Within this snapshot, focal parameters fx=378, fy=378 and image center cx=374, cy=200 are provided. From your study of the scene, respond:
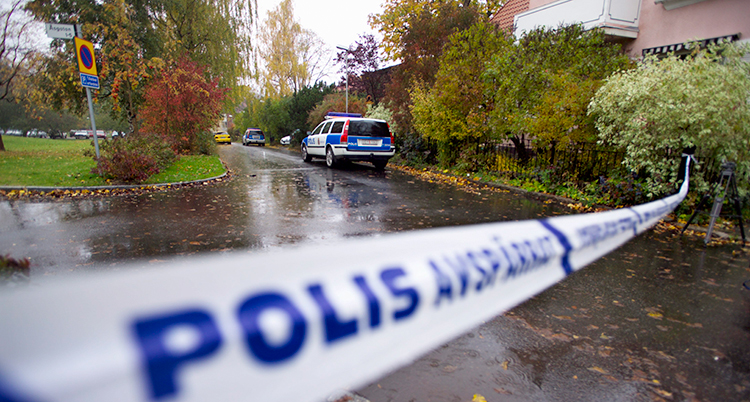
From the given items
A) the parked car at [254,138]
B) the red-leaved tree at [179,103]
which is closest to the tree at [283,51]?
the parked car at [254,138]

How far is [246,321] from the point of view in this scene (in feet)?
2.31

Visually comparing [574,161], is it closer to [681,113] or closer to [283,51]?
[681,113]

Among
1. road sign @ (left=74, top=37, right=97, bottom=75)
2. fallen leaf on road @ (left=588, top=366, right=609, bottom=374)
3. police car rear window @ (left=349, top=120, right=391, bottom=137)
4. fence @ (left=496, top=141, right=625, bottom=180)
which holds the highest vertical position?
road sign @ (left=74, top=37, right=97, bottom=75)

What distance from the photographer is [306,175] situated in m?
13.2

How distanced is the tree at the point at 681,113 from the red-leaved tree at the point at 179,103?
16.2 m

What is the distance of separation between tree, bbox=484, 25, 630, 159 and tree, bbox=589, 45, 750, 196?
1.41 meters

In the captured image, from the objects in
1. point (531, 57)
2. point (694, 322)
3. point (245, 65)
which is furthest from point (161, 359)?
point (245, 65)

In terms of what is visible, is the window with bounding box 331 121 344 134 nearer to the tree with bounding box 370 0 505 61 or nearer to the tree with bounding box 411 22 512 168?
the tree with bounding box 411 22 512 168

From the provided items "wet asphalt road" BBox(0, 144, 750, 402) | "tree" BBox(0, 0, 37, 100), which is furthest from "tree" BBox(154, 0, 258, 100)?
"wet asphalt road" BBox(0, 144, 750, 402)

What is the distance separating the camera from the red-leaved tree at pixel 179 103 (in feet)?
54.5

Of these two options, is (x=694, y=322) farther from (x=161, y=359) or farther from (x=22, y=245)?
(x=22, y=245)

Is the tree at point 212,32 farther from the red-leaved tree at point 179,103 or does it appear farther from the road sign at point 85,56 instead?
the road sign at point 85,56

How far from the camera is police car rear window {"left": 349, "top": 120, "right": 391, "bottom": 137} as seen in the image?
14.7 m

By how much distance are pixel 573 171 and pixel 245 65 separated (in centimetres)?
2127
